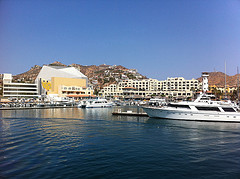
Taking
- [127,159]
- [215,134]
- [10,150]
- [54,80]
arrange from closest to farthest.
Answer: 1. [127,159]
2. [10,150]
3. [215,134]
4. [54,80]

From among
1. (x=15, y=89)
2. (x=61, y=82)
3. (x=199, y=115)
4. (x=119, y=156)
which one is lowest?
(x=119, y=156)

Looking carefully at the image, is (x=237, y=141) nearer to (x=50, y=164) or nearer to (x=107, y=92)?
(x=50, y=164)

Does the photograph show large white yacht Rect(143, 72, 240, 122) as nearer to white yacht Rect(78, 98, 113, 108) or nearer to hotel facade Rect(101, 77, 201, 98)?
white yacht Rect(78, 98, 113, 108)

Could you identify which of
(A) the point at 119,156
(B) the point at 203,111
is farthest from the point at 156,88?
(A) the point at 119,156

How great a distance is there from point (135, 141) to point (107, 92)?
142m

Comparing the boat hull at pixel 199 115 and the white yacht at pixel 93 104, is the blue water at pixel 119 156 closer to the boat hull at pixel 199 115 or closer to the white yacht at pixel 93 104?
the boat hull at pixel 199 115

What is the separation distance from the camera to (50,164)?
565 inches

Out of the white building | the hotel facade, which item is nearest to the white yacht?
the hotel facade

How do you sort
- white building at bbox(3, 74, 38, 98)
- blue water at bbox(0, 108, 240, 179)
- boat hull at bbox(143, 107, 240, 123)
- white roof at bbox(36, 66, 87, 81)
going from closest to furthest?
blue water at bbox(0, 108, 240, 179) → boat hull at bbox(143, 107, 240, 123) → white building at bbox(3, 74, 38, 98) → white roof at bbox(36, 66, 87, 81)

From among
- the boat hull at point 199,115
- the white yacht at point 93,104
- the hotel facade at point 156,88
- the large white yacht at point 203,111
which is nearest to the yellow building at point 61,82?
the hotel facade at point 156,88

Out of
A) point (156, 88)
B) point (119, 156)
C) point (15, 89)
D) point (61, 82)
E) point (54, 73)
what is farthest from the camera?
point (156, 88)

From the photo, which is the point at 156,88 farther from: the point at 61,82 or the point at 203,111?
the point at 203,111

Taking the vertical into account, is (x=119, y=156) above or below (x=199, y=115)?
below

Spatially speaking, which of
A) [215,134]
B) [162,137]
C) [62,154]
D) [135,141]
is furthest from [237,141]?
[62,154]
